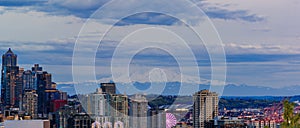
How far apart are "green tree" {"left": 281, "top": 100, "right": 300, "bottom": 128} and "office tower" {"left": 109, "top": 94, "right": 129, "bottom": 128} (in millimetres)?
3661

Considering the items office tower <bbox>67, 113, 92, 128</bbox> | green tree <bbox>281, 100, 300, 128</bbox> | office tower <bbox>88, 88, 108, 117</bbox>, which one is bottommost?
office tower <bbox>67, 113, 92, 128</bbox>

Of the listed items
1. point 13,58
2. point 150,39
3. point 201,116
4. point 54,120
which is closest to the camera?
point 150,39


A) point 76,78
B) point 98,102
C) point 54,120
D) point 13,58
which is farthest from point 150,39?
point 13,58

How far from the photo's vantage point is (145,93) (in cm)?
596

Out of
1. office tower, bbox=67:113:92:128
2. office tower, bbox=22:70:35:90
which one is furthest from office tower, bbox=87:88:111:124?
office tower, bbox=22:70:35:90

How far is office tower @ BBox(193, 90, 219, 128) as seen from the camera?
629cm

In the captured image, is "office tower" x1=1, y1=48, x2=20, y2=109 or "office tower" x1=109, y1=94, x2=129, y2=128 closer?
"office tower" x1=109, y1=94, x2=129, y2=128

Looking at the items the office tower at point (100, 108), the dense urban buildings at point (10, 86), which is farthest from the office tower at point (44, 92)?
the office tower at point (100, 108)

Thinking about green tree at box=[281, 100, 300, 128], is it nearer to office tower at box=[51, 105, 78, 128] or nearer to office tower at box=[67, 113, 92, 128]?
office tower at box=[67, 113, 92, 128]

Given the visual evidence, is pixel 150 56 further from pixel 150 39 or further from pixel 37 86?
pixel 37 86

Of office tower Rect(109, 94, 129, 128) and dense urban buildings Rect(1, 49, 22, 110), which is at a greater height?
dense urban buildings Rect(1, 49, 22, 110)

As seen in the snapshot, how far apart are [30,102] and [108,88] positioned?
4587 millimetres

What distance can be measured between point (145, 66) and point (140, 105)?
0.63 meters

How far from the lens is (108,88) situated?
251 inches
